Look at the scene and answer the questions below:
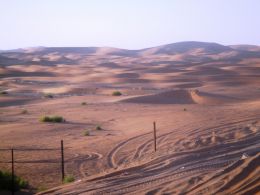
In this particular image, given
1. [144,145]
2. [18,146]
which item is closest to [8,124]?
[18,146]

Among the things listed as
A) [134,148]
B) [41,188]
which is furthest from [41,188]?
[134,148]

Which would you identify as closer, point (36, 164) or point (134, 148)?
point (36, 164)

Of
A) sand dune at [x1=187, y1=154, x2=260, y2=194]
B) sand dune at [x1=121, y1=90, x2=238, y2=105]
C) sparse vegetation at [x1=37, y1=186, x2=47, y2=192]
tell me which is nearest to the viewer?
sand dune at [x1=187, y1=154, x2=260, y2=194]

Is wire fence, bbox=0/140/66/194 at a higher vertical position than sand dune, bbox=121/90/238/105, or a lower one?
higher

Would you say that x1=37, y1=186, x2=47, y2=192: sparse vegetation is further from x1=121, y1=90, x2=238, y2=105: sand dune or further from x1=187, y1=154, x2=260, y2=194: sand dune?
→ x1=121, y1=90, x2=238, y2=105: sand dune

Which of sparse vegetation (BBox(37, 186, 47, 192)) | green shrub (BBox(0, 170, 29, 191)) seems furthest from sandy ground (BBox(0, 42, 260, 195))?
green shrub (BBox(0, 170, 29, 191))

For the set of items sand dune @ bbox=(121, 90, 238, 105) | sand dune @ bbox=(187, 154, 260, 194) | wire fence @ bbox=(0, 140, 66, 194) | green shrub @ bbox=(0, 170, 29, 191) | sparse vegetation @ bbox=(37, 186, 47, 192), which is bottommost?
sand dune @ bbox=(121, 90, 238, 105)

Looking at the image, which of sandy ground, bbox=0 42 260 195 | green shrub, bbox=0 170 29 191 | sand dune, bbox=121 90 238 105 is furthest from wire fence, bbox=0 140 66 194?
sand dune, bbox=121 90 238 105

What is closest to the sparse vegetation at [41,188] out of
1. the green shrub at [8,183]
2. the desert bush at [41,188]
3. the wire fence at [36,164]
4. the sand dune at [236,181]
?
the desert bush at [41,188]

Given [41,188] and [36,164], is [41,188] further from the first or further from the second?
[36,164]

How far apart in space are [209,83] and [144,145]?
41509 mm

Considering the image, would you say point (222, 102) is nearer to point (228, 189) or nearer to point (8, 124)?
point (8, 124)

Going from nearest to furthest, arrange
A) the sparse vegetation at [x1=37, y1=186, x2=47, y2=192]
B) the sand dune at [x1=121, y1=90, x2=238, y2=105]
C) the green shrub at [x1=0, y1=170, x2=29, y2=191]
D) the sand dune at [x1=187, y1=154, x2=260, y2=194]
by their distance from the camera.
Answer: the sand dune at [x1=187, y1=154, x2=260, y2=194] < the green shrub at [x1=0, y1=170, x2=29, y2=191] < the sparse vegetation at [x1=37, y1=186, x2=47, y2=192] < the sand dune at [x1=121, y1=90, x2=238, y2=105]

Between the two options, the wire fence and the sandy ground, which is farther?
the wire fence
